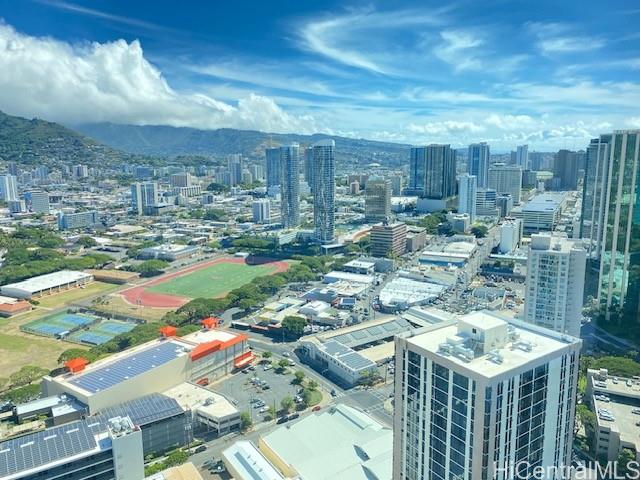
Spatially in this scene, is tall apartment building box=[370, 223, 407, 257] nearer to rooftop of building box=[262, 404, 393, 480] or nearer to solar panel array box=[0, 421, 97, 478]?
rooftop of building box=[262, 404, 393, 480]

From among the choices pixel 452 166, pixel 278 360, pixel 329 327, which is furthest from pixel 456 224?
pixel 278 360

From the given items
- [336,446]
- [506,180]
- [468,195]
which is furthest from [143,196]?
[336,446]

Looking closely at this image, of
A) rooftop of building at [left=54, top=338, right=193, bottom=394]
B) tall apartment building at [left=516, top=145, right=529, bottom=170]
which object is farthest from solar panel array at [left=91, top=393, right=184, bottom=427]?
tall apartment building at [left=516, top=145, right=529, bottom=170]

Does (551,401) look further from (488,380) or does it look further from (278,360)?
(278,360)

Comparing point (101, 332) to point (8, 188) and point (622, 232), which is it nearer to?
point (622, 232)

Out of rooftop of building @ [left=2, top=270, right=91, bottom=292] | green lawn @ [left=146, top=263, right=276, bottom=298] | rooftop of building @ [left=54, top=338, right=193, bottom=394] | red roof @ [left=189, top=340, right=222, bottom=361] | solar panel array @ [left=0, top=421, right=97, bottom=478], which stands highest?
solar panel array @ [left=0, top=421, right=97, bottom=478]

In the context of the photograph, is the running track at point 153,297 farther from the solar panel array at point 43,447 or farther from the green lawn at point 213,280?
the solar panel array at point 43,447
